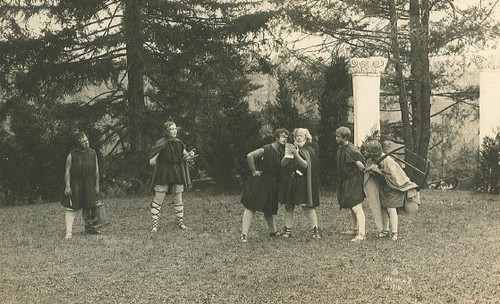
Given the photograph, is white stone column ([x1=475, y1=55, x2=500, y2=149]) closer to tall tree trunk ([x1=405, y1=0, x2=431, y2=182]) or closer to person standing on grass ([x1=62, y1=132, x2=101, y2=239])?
tall tree trunk ([x1=405, y1=0, x2=431, y2=182])

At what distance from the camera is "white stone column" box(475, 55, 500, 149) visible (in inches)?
666

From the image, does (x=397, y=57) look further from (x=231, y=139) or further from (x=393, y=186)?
(x=393, y=186)

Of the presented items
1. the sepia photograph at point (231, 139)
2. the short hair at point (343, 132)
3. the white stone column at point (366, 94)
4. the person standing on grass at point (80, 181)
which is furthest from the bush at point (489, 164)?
the person standing on grass at point (80, 181)

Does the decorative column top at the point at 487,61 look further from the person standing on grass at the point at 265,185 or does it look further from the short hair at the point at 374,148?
the person standing on grass at the point at 265,185

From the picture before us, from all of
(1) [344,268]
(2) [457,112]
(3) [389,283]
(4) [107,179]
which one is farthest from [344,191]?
(2) [457,112]

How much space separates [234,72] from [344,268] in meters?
11.7

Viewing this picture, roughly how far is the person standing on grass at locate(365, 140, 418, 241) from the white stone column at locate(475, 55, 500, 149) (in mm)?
8097

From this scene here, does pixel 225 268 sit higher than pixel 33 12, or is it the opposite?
pixel 33 12

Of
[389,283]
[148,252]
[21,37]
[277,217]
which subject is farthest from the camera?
[21,37]

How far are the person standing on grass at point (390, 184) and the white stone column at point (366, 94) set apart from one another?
591cm

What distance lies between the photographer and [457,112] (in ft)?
77.3

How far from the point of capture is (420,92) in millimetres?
21297

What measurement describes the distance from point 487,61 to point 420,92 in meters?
2.69

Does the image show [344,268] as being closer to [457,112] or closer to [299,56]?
[299,56]
